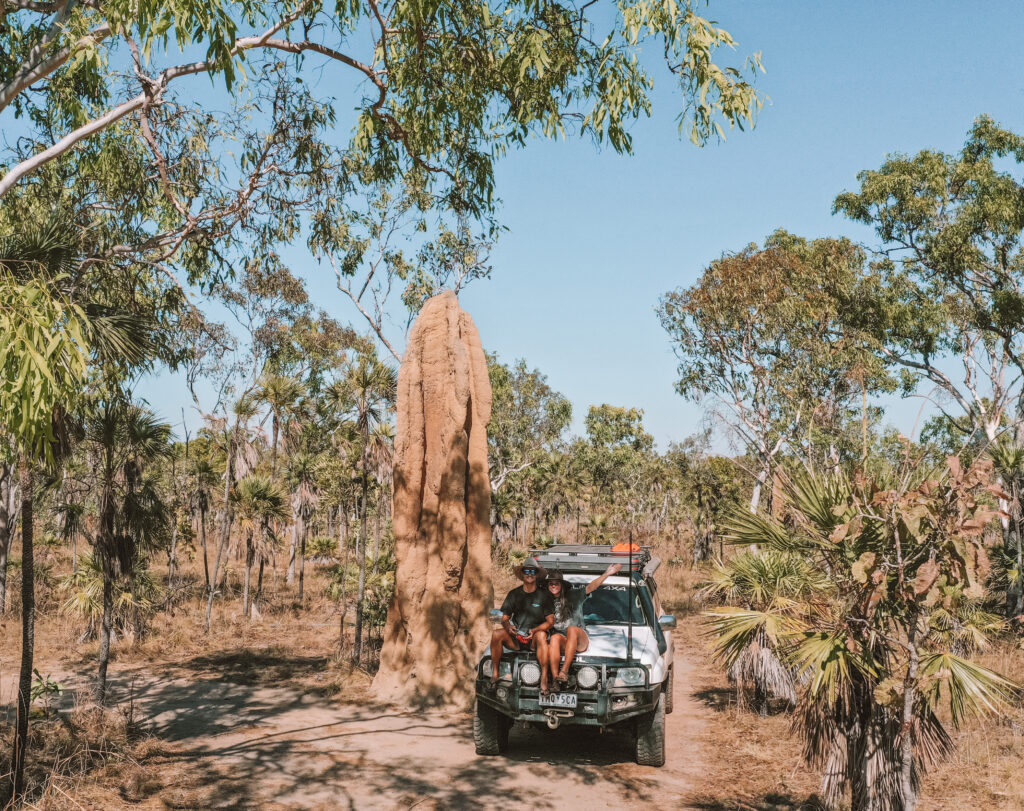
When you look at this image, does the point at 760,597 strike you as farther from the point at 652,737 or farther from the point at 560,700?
the point at 560,700

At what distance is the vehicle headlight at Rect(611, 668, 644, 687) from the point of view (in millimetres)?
8203

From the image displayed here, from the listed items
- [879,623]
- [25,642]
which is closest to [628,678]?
[879,623]

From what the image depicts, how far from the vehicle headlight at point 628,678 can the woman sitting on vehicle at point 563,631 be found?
1.53ft

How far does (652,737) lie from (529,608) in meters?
1.83

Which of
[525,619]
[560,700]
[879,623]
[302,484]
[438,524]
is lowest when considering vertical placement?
[560,700]

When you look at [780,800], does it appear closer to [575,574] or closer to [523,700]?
[523,700]

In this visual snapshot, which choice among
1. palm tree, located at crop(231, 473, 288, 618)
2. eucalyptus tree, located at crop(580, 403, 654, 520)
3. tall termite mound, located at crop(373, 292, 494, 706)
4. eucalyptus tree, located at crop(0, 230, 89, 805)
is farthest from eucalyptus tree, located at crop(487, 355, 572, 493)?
eucalyptus tree, located at crop(0, 230, 89, 805)

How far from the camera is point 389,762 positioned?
8.98 metres

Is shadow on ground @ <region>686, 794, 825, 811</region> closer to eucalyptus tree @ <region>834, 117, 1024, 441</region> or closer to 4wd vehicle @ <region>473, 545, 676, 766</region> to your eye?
4wd vehicle @ <region>473, 545, 676, 766</region>

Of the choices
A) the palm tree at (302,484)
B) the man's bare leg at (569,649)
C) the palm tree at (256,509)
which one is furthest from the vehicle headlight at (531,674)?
the palm tree at (302,484)

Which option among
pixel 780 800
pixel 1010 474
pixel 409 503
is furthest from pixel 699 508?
pixel 780 800

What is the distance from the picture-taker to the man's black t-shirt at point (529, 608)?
8.76 metres

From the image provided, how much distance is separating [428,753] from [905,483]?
618 centimetres

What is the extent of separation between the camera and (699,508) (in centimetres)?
3812
